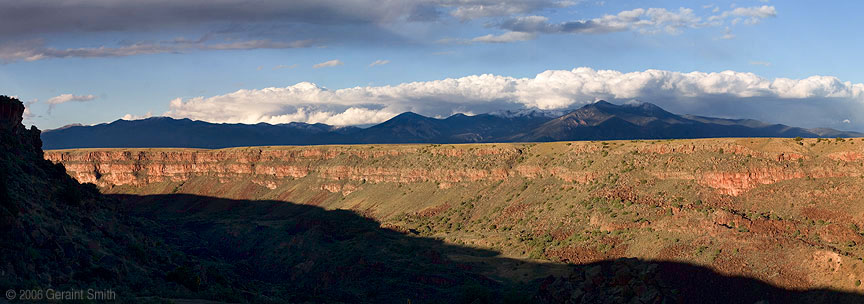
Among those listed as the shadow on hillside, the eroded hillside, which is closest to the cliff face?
the eroded hillside

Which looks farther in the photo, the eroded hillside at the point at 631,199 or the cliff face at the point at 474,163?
the cliff face at the point at 474,163

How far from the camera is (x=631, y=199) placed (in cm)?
8731

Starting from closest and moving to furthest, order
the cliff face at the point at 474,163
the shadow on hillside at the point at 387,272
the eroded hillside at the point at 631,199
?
the shadow on hillside at the point at 387,272 < the eroded hillside at the point at 631,199 < the cliff face at the point at 474,163

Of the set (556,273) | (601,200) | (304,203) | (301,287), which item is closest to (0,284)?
(301,287)

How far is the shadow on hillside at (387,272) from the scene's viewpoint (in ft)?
169

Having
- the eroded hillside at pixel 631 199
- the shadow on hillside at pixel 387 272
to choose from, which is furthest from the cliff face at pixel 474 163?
the shadow on hillside at pixel 387 272

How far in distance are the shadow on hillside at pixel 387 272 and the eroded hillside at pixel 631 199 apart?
100 inches

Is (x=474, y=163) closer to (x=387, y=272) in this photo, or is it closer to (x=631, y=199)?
(x=631, y=199)

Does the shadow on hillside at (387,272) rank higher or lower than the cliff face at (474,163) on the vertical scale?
lower

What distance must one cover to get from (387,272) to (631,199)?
110 ft

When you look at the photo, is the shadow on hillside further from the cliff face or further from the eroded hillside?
the cliff face

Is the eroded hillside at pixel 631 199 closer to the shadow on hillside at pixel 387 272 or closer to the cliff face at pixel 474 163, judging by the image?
the cliff face at pixel 474 163

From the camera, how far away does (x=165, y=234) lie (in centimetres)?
10269

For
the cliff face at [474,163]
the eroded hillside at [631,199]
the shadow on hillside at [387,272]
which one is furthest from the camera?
the cliff face at [474,163]
